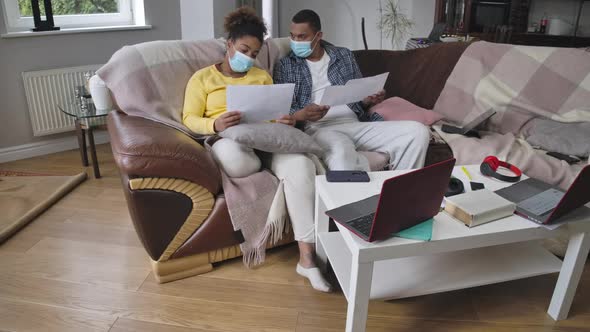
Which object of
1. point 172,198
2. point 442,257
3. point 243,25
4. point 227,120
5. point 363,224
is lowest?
point 442,257

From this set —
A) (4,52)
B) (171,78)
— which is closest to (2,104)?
(4,52)

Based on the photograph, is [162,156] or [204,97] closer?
[162,156]

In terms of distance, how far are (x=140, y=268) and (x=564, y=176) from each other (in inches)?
67.0

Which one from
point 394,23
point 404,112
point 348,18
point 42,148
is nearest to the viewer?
point 404,112

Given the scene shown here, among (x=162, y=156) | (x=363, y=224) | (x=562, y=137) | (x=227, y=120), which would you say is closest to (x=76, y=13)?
(x=227, y=120)

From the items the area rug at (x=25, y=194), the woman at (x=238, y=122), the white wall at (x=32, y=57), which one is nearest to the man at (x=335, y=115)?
the woman at (x=238, y=122)

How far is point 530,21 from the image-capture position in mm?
4164

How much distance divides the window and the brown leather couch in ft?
4.81

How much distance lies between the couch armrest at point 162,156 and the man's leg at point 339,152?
47 cm

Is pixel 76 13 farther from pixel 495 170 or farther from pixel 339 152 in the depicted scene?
pixel 495 170

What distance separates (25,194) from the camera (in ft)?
7.57

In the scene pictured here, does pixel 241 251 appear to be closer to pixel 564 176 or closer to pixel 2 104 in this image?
pixel 564 176

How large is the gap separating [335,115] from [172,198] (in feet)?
3.06

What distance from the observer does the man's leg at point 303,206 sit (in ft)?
5.44
